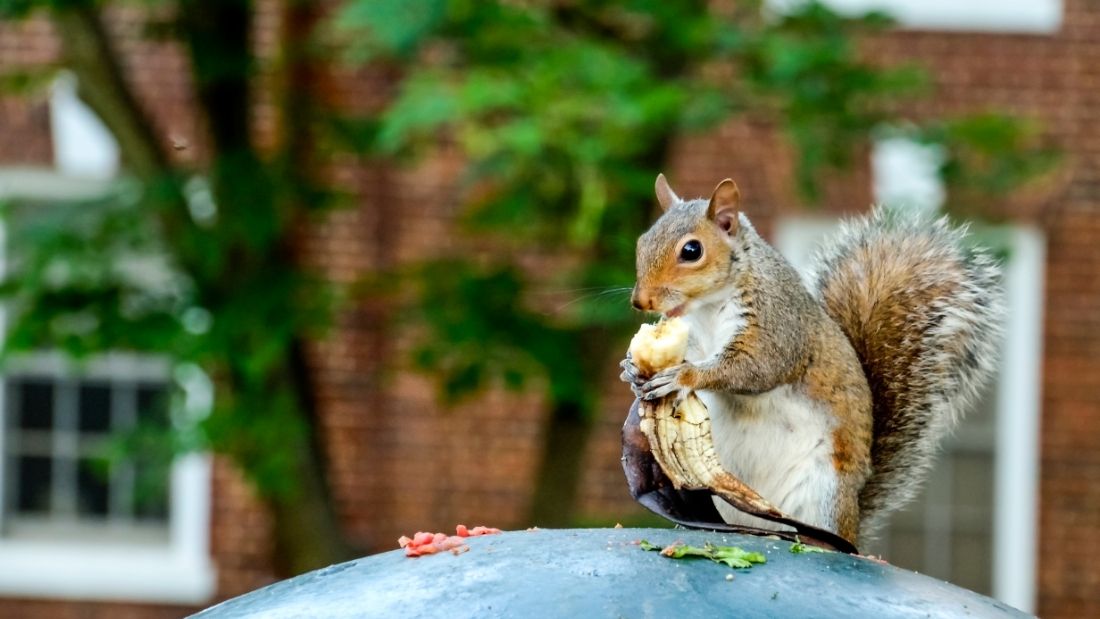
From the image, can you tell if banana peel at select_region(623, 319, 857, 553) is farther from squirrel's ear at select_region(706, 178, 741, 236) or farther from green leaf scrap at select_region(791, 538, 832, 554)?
squirrel's ear at select_region(706, 178, 741, 236)

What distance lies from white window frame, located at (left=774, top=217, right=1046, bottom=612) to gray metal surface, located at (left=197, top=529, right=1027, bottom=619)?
222 inches

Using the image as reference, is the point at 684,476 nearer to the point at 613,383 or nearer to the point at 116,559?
the point at 613,383

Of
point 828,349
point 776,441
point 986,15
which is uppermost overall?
point 986,15

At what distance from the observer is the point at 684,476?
185 cm

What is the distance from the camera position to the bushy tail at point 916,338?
2602 mm

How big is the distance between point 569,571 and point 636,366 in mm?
500

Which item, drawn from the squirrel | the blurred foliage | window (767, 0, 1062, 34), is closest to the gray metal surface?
the squirrel

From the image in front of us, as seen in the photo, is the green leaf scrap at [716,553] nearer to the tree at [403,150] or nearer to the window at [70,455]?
the tree at [403,150]

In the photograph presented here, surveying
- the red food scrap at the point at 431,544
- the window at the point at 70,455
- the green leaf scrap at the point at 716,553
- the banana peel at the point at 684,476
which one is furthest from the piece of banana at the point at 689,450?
the window at the point at 70,455

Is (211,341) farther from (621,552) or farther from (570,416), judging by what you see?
(621,552)

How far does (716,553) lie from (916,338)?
1.00m

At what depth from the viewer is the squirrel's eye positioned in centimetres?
246

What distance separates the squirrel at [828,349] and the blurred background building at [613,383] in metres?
4.44

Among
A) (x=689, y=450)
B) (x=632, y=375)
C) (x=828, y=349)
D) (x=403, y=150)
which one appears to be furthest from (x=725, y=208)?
(x=403, y=150)
